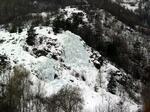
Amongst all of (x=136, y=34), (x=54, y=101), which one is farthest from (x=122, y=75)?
(x=136, y=34)

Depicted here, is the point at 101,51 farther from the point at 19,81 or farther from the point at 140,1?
the point at 140,1

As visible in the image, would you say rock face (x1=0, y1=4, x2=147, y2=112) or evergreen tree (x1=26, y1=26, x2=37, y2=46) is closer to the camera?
rock face (x1=0, y1=4, x2=147, y2=112)

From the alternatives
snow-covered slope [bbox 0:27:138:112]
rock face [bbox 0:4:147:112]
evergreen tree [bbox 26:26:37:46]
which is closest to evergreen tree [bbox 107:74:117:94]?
rock face [bbox 0:4:147:112]

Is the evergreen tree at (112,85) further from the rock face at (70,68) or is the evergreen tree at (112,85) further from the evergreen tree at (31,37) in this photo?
the evergreen tree at (31,37)

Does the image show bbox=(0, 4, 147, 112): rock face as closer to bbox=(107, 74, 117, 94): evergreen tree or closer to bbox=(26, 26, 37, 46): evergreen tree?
bbox=(107, 74, 117, 94): evergreen tree

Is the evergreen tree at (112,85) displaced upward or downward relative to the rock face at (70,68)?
downward

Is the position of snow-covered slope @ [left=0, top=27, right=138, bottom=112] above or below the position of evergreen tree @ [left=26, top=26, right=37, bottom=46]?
below

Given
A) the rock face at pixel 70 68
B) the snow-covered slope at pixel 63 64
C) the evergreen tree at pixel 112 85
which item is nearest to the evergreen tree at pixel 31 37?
the rock face at pixel 70 68

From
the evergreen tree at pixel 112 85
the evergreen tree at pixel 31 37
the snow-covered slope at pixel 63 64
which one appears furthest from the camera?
the evergreen tree at pixel 31 37
